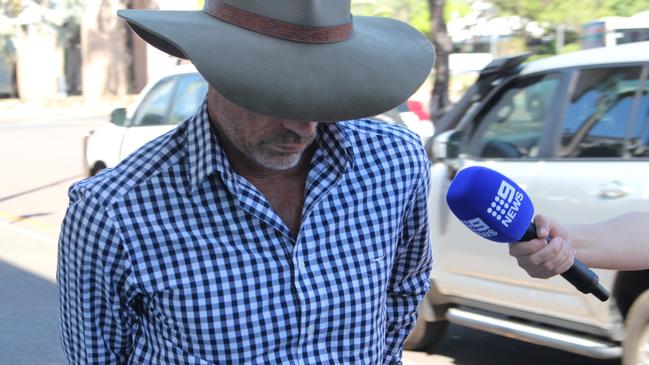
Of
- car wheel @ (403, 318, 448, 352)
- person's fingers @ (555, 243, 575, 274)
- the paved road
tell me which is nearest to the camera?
person's fingers @ (555, 243, 575, 274)

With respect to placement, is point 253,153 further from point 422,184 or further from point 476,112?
point 476,112

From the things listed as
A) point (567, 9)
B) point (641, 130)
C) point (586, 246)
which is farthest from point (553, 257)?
point (567, 9)

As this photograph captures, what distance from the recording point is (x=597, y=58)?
16.5 ft

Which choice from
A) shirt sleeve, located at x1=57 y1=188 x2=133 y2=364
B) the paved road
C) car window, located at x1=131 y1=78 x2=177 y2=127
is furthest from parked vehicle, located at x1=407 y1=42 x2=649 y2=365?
car window, located at x1=131 y1=78 x2=177 y2=127

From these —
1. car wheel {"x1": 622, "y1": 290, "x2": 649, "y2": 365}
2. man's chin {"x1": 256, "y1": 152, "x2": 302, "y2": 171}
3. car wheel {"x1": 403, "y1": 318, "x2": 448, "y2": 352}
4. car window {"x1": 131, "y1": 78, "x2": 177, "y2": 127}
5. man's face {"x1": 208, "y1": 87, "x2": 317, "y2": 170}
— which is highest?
man's face {"x1": 208, "y1": 87, "x2": 317, "y2": 170}

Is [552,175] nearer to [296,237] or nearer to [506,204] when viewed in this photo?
[506,204]

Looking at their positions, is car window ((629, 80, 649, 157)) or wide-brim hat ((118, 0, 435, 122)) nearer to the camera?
wide-brim hat ((118, 0, 435, 122))

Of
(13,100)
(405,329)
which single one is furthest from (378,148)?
(13,100)

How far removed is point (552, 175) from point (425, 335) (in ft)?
4.97

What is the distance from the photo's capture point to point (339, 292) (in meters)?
1.97

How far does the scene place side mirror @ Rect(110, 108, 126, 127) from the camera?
9359mm

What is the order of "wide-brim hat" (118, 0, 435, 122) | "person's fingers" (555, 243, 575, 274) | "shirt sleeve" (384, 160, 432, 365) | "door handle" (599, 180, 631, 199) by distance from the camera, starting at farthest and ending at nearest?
"door handle" (599, 180, 631, 199) < "shirt sleeve" (384, 160, 432, 365) < "person's fingers" (555, 243, 575, 274) < "wide-brim hat" (118, 0, 435, 122)

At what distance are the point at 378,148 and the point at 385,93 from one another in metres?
0.28

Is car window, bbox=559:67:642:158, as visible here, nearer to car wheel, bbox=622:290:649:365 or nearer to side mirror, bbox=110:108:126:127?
car wheel, bbox=622:290:649:365
